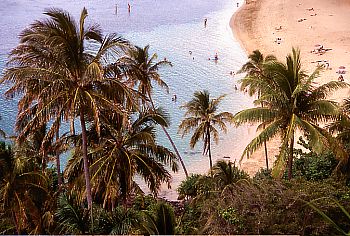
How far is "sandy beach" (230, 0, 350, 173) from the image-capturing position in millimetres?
43469

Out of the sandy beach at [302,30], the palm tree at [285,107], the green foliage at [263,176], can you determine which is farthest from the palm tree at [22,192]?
the sandy beach at [302,30]

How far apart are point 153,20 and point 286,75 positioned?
55923 millimetres

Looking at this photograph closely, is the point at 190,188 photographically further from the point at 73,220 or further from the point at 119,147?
the point at 73,220

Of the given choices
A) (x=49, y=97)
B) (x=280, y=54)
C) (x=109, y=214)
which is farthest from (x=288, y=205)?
(x=280, y=54)

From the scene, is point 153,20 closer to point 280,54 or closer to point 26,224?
point 280,54

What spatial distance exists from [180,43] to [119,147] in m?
43.9

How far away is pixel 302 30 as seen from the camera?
54.0 metres

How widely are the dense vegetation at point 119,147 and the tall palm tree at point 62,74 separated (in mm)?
28

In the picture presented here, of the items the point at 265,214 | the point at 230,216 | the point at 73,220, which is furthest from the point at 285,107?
the point at 73,220

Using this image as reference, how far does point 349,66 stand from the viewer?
40688mm

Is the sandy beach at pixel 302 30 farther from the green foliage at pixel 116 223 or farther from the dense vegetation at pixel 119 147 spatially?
the green foliage at pixel 116 223

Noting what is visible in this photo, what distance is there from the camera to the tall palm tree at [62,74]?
11.4 m

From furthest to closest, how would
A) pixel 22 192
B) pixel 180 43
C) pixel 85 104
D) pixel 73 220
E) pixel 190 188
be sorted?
pixel 180 43, pixel 190 188, pixel 22 192, pixel 85 104, pixel 73 220

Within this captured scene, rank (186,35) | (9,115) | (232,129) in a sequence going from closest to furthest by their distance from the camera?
(232,129), (9,115), (186,35)
